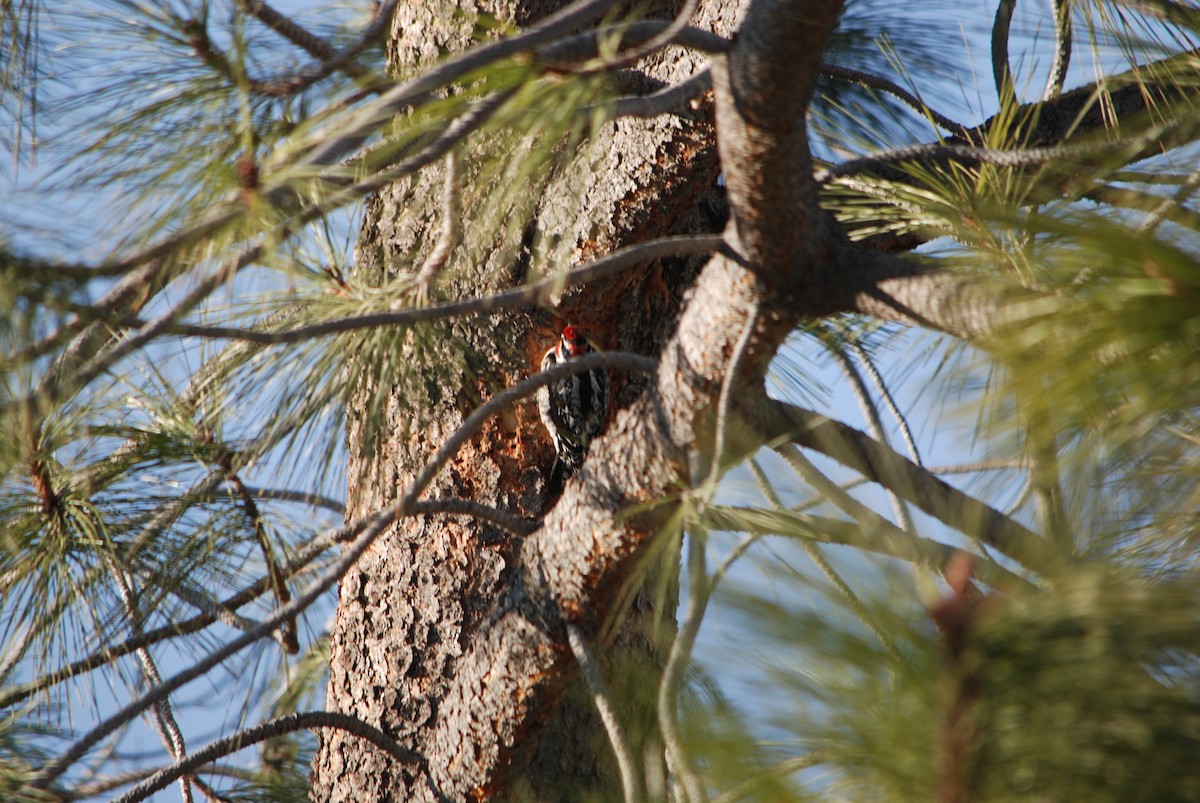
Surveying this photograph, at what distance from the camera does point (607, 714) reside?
998 mm

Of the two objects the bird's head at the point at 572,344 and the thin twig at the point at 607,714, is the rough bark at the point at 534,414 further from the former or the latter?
the bird's head at the point at 572,344

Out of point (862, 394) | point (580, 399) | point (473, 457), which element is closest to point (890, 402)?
point (862, 394)

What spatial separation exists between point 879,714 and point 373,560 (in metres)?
1.07

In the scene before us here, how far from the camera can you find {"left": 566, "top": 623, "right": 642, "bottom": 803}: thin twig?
0.89 metres

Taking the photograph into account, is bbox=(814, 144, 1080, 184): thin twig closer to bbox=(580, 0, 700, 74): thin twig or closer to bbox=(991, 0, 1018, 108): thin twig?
bbox=(580, 0, 700, 74): thin twig

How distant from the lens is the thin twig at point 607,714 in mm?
890

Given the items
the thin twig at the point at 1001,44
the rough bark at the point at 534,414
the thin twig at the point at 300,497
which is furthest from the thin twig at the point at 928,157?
the thin twig at the point at 300,497

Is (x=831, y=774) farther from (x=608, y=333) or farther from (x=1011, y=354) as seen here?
(x=608, y=333)

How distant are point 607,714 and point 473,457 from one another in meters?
0.58

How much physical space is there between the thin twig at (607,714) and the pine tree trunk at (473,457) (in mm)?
170

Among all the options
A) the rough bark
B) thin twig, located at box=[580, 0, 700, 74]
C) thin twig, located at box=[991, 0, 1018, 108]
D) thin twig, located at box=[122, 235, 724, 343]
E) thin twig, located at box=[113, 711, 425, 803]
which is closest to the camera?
thin twig, located at box=[580, 0, 700, 74]

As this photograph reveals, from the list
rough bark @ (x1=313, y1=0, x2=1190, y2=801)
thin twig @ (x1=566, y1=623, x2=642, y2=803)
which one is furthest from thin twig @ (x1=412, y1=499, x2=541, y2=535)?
thin twig @ (x1=566, y1=623, x2=642, y2=803)

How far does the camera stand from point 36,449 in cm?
117

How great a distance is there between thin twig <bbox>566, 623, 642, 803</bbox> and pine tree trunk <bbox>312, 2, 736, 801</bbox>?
0.17m
